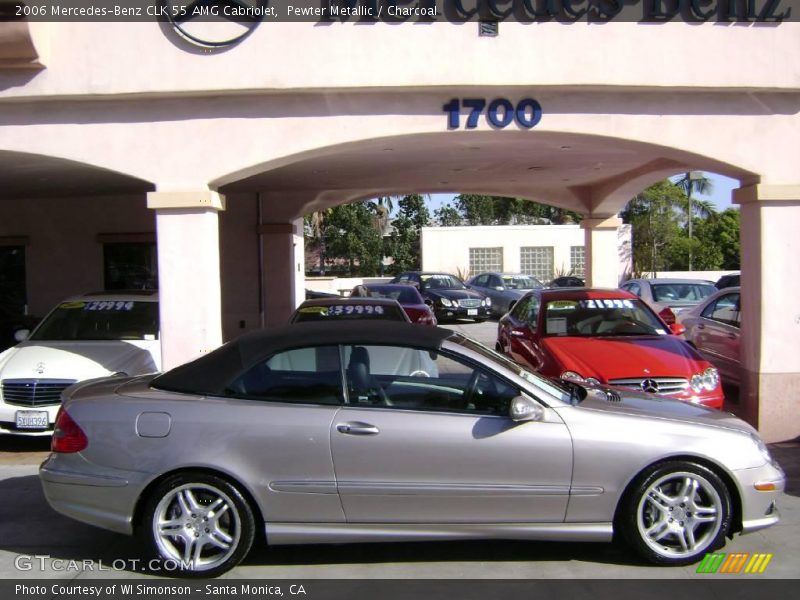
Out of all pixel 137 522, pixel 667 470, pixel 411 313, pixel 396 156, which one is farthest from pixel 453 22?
pixel 411 313

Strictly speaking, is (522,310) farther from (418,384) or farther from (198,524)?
(198,524)

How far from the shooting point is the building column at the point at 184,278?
25.7 feet

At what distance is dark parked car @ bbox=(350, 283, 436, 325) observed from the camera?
47.5ft

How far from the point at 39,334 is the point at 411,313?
23.8 feet

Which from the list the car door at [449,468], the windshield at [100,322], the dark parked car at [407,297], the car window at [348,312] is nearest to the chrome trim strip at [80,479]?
the car door at [449,468]

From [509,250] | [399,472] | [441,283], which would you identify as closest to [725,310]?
[399,472]

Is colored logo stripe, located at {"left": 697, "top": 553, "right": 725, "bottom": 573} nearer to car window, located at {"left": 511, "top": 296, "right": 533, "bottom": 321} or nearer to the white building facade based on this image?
car window, located at {"left": 511, "top": 296, "right": 533, "bottom": 321}

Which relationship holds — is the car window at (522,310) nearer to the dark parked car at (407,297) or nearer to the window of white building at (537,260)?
the dark parked car at (407,297)

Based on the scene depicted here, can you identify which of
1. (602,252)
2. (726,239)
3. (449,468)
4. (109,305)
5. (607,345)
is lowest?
(449,468)

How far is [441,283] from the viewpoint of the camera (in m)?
24.2

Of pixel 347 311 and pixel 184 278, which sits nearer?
pixel 184 278

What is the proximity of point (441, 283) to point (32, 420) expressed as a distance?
17644 millimetres

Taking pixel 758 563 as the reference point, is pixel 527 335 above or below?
above

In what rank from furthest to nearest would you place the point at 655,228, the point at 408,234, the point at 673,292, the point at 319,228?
the point at 408,234
the point at 319,228
the point at 655,228
the point at 673,292
